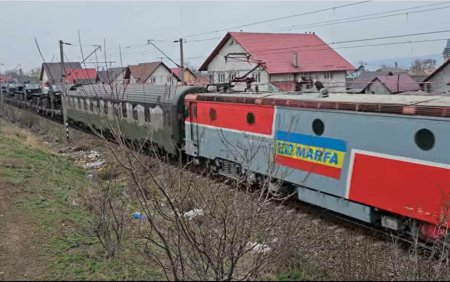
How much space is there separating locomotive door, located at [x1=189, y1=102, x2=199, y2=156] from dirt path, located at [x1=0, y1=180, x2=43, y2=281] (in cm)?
620

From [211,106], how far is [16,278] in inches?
346

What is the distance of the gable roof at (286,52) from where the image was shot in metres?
39.3

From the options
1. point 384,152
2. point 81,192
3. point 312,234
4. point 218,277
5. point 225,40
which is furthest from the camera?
point 225,40

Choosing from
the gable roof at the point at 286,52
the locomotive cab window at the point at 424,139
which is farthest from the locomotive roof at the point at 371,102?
the gable roof at the point at 286,52

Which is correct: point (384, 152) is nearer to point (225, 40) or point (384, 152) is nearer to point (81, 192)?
point (81, 192)

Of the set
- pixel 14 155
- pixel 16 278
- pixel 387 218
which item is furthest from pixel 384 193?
pixel 14 155

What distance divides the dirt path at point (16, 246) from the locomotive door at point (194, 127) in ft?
20.3

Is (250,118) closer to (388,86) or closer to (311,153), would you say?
(311,153)

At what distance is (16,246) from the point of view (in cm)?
708

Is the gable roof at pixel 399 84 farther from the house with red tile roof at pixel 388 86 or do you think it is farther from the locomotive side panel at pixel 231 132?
the locomotive side panel at pixel 231 132

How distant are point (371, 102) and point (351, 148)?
982 mm

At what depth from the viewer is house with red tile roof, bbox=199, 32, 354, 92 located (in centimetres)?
3900

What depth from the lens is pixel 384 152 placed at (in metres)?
8.30

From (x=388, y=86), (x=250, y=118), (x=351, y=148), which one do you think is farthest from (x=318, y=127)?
(x=388, y=86)
